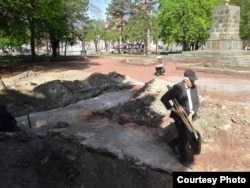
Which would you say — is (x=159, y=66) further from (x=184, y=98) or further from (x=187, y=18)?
(x=187, y=18)

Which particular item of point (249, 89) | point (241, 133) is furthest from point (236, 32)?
point (241, 133)

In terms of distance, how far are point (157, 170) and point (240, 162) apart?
5.71 ft

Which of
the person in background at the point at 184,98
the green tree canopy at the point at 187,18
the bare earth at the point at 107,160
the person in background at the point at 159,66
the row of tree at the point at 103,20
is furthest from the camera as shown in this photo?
the green tree canopy at the point at 187,18

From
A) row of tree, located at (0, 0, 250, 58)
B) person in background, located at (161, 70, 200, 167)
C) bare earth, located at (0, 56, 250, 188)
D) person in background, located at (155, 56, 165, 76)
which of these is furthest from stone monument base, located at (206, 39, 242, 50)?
person in background, located at (161, 70, 200, 167)

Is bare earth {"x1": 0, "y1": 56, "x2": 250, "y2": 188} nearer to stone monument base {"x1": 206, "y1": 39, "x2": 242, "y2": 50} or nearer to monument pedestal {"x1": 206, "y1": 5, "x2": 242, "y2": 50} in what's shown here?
stone monument base {"x1": 206, "y1": 39, "x2": 242, "y2": 50}

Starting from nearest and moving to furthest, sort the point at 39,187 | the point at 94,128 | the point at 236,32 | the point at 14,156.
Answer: the point at 39,187
the point at 14,156
the point at 94,128
the point at 236,32

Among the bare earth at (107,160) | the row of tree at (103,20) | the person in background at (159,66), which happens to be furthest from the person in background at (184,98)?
the row of tree at (103,20)

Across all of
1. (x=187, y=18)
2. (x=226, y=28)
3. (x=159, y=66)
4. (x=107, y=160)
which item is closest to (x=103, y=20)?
(x=187, y=18)

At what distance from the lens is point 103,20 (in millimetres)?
46312

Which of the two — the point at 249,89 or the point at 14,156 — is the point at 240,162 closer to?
the point at 14,156

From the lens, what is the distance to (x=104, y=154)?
6.73 m

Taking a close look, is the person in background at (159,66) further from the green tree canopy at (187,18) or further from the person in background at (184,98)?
the green tree canopy at (187,18)

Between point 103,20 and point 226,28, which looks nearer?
point 226,28

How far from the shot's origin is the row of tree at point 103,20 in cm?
2192
